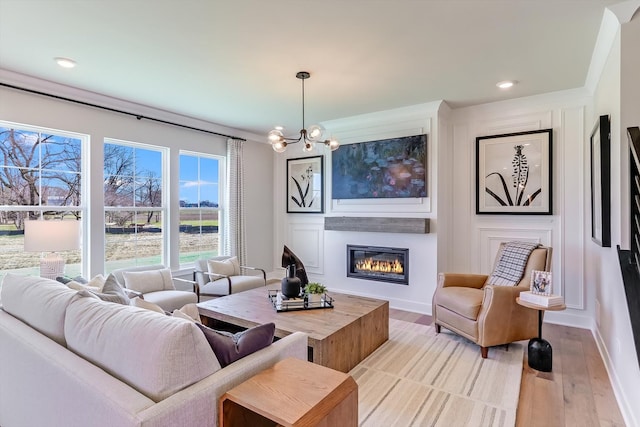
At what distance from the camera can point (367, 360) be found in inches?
112

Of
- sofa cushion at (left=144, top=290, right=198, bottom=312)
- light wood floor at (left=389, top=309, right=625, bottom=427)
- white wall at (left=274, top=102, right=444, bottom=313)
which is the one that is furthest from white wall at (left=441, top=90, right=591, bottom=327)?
sofa cushion at (left=144, top=290, right=198, bottom=312)

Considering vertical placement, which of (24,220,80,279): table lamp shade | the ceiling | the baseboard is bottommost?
the baseboard

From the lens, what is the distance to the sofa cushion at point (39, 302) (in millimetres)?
1629

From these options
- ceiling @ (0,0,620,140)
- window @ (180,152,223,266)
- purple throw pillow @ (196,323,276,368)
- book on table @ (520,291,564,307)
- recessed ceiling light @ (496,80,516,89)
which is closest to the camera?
purple throw pillow @ (196,323,276,368)

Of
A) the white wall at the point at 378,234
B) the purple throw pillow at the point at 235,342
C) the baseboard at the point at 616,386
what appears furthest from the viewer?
the white wall at the point at 378,234

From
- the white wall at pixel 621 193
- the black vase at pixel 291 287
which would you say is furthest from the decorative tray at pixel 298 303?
the white wall at pixel 621 193

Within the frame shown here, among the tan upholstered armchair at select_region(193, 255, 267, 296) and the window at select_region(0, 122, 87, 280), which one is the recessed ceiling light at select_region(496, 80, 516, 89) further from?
the window at select_region(0, 122, 87, 280)

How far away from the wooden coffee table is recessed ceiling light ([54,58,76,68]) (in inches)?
98.8

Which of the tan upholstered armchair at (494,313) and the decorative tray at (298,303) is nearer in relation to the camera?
the tan upholstered armchair at (494,313)

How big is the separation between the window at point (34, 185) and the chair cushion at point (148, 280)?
0.73 meters

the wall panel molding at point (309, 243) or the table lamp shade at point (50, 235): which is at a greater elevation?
the table lamp shade at point (50, 235)

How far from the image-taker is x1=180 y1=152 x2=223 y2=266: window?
4.88 metres

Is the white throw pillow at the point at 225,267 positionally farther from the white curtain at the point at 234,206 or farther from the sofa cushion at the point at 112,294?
the sofa cushion at the point at 112,294

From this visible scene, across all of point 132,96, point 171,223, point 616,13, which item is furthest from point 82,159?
point 616,13
